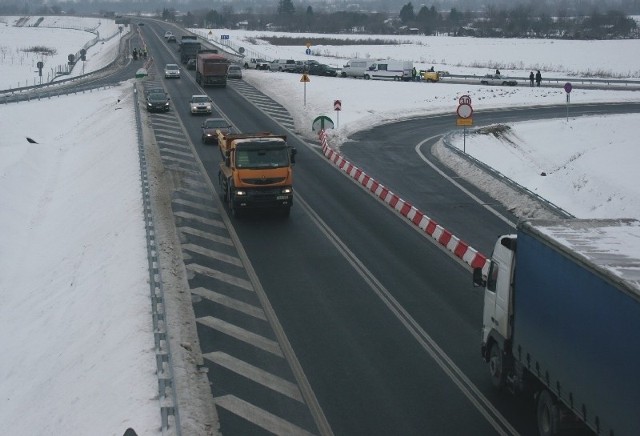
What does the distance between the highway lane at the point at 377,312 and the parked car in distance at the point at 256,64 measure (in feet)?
183

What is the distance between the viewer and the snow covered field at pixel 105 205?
50.1 ft

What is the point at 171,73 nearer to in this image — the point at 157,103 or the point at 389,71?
the point at 389,71

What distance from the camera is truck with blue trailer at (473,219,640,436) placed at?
878 centimetres

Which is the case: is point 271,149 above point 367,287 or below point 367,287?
above

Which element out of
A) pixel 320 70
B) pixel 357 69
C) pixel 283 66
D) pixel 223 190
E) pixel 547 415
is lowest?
pixel 547 415

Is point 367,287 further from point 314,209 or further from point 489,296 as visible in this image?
point 314,209

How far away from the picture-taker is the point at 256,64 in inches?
3386

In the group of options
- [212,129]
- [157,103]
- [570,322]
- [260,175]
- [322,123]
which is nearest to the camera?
[570,322]

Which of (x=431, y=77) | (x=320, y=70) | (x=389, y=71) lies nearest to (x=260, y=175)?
(x=431, y=77)

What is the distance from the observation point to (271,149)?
25.5 meters

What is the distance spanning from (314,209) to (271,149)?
2.98 meters

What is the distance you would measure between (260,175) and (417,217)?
523 centimetres

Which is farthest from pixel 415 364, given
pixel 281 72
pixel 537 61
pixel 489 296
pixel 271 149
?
pixel 537 61

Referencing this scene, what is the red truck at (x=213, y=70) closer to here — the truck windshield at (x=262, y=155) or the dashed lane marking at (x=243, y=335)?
the truck windshield at (x=262, y=155)
